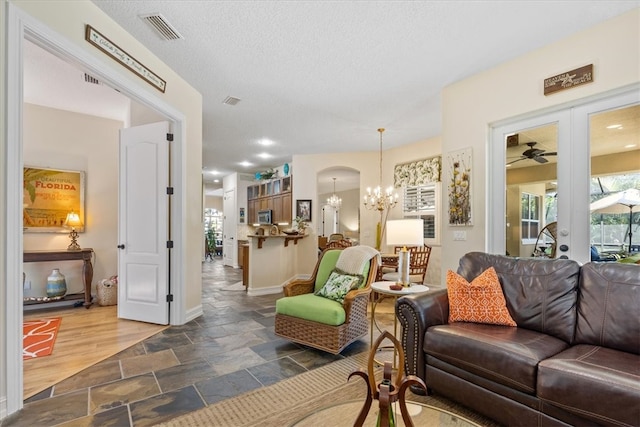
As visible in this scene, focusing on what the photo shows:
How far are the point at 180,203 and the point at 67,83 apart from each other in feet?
6.44

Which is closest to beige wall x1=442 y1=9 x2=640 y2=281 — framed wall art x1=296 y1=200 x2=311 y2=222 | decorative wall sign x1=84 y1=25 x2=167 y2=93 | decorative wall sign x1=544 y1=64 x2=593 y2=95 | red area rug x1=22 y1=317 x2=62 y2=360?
decorative wall sign x1=544 y1=64 x2=593 y2=95

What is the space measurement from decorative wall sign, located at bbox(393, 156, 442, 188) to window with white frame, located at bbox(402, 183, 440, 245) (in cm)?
10

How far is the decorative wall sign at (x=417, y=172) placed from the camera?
5688 millimetres

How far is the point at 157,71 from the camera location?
3.15 meters

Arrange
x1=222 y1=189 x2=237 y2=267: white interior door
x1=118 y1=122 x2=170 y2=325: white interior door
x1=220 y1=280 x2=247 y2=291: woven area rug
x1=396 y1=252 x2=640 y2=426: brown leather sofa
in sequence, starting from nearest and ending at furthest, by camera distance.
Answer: x1=396 y1=252 x2=640 y2=426: brown leather sofa < x1=118 y1=122 x2=170 y2=325: white interior door < x1=220 y1=280 x2=247 y2=291: woven area rug < x1=222 y1=189 x2=237 y2=267: white interior door

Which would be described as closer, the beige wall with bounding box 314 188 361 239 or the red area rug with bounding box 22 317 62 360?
the red area rug with bounding box 22 317 62 360

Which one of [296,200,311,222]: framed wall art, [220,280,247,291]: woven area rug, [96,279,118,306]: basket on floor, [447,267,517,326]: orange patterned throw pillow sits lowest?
[220,280,247,291]: woven area rug

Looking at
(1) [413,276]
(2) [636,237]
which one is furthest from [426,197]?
(2) [636,237]

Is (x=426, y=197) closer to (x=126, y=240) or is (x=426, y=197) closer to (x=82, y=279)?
(x=126, y=240)

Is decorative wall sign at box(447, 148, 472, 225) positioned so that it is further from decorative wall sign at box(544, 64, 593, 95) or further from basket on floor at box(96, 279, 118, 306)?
basket on floor at box(96, 279, 118, 306)

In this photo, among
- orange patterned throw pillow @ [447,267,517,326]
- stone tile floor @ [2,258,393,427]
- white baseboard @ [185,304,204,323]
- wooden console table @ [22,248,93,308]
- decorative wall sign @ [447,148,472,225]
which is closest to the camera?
stone tile floor @ [2,258,393,427]

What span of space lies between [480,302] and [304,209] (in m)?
5.11

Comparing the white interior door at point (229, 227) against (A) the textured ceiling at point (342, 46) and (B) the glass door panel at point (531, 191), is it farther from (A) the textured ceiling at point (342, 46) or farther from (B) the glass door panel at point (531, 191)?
(B) the glass door panel at point (531, 191)

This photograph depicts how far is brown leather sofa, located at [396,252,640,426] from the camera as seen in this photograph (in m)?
1.48
